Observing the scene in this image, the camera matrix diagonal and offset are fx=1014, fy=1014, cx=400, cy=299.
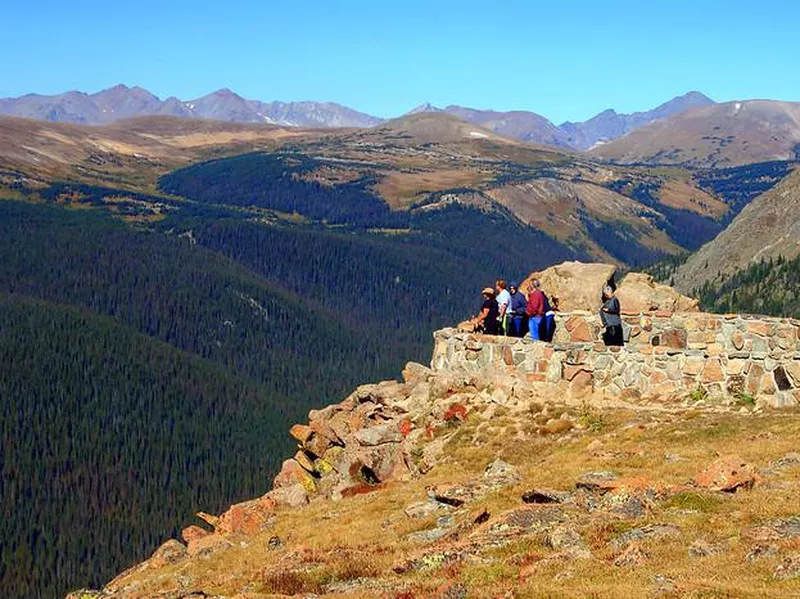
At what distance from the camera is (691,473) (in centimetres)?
3141

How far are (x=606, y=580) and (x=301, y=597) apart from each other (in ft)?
25.4

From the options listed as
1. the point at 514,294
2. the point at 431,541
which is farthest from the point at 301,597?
the point at 514,294

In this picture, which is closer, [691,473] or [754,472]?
[754,472]

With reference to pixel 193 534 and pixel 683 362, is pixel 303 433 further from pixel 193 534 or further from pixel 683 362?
pixel 683 362

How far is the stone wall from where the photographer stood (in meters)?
41.5

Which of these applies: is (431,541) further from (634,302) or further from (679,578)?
(634,302)

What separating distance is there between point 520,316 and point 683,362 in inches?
327

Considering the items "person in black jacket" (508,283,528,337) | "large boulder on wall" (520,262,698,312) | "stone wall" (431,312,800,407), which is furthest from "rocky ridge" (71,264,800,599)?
"large boulder on wall" (520,262,698,312)

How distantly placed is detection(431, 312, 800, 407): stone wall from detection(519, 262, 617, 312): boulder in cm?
774

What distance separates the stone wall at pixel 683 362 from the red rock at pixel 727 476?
12380 mm

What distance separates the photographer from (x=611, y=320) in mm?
45312

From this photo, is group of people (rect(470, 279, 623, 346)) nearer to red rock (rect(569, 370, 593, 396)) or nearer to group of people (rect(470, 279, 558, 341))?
group of people (rect(470, 279, 558, 341))

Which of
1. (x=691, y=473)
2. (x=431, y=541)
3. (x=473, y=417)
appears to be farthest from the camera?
(x=473, y=417)

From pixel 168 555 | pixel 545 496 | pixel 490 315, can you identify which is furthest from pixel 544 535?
pixel 490 315
